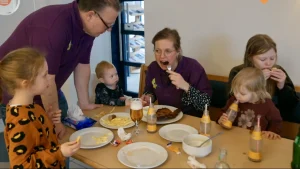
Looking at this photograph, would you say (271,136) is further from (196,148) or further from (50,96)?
(50,96)

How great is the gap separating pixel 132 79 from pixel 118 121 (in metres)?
2.29

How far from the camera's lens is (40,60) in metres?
1.44

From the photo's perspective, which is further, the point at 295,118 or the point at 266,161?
the point at 295,118

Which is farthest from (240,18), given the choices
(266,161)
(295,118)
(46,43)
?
(46,43)

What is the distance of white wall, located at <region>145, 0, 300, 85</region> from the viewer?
2.35 meters

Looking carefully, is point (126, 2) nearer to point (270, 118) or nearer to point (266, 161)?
point (270, 118)

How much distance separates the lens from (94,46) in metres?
3.77

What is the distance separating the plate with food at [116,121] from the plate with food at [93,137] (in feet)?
0.24

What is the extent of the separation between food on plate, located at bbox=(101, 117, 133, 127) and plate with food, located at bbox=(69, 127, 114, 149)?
88 mm

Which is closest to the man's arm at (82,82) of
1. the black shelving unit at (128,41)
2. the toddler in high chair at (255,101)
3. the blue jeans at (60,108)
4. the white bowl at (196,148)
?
the blue jeans at (60,108)

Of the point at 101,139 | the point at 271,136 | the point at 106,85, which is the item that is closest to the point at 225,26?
the point at 106,85

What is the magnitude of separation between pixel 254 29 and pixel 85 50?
142cm

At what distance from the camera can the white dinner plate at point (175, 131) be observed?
1635 millimetres

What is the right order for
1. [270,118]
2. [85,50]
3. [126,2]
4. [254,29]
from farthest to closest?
[126,2], [254,29], [85,50], [270,118]
